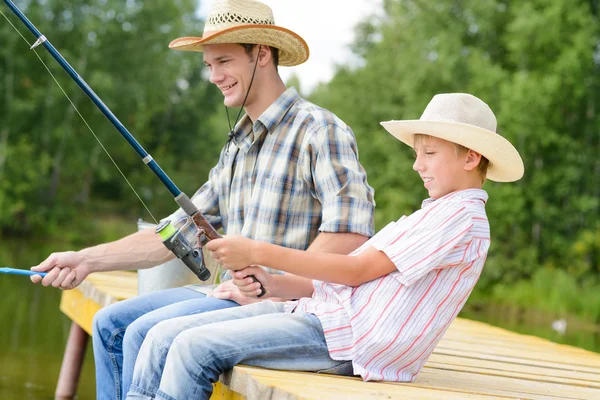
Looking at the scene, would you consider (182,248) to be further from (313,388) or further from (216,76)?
(216,76)

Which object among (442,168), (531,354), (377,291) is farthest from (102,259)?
(531,354)

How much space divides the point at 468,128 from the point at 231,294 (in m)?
0.86

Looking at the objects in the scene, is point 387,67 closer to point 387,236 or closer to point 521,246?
point 521,246

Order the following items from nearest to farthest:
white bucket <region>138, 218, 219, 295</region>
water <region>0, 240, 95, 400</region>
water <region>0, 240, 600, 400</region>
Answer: white bucket <region>138, 218, 219, 295</region>
water <region>0, 240, 95, 400</region>
water <region>0, 240, 600, 400</region>

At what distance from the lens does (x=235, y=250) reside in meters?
2.26

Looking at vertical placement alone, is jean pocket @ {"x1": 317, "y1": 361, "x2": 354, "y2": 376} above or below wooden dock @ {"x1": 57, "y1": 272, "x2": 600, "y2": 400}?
above

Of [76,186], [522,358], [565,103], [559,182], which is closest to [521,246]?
[559,182]

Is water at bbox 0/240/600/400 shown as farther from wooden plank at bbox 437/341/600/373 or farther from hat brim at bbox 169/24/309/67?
hat brim at bbox 169/24/309/67

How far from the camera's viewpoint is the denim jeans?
7.16 ft

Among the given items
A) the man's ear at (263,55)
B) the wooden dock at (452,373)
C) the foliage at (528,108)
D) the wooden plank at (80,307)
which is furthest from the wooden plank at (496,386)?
the foliage at (528,108)

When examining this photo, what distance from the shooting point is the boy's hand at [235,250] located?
7.43 feet

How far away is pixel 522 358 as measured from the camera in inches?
138

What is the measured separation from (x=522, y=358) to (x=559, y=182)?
14521 mm

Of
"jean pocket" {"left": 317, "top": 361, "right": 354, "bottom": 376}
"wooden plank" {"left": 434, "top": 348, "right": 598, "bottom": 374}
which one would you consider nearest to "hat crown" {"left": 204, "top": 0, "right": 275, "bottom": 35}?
"jean pocket" {"left": 317, "top": 361, "right": 354, "bottom": 376}
